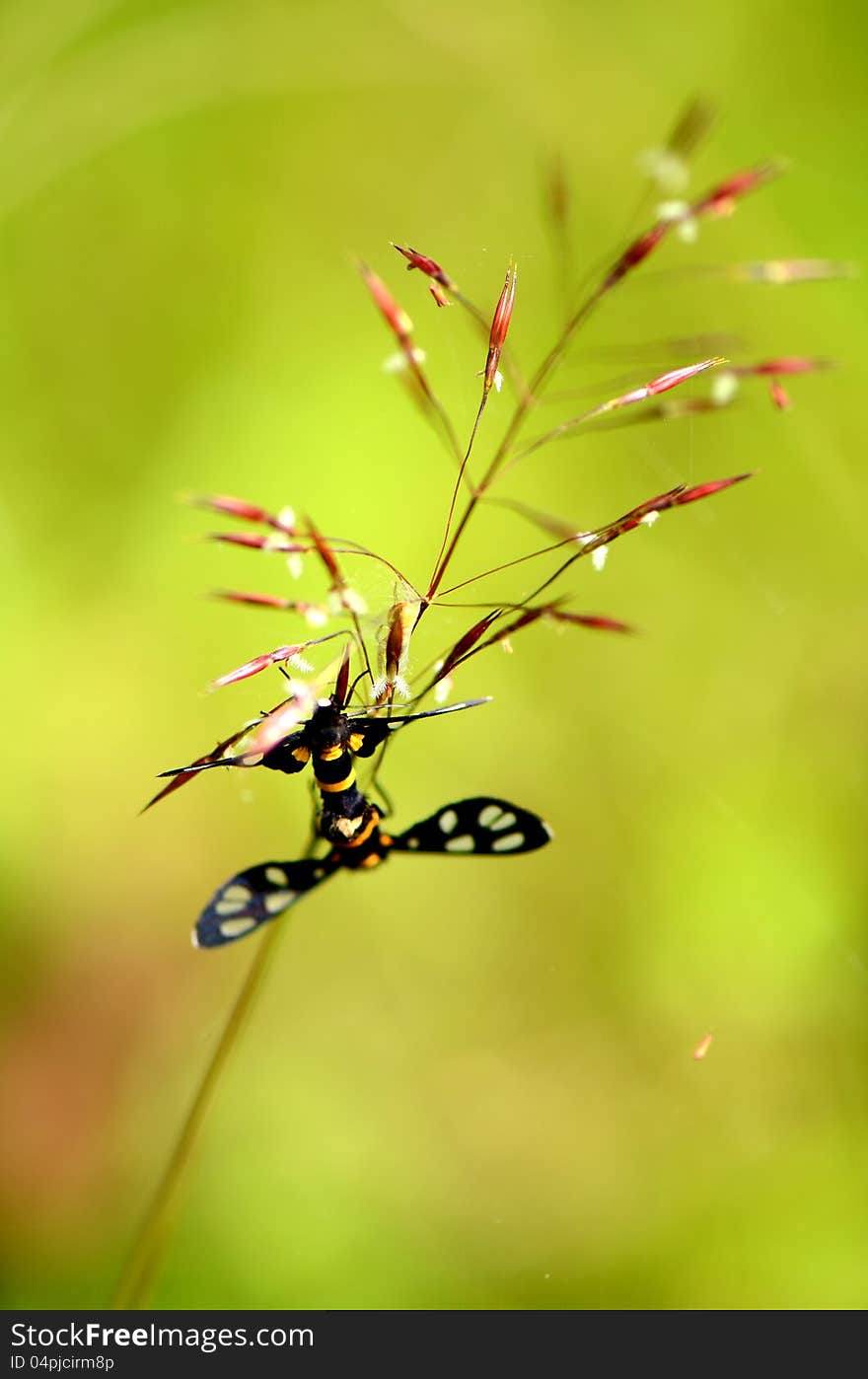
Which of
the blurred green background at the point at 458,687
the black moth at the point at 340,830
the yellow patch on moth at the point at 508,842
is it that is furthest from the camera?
the blurred green background at the point at 458,687

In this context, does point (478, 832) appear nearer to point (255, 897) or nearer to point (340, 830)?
point (340, 830)

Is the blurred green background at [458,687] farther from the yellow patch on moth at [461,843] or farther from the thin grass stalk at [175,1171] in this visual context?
the yellow patch on moth at [461,843]

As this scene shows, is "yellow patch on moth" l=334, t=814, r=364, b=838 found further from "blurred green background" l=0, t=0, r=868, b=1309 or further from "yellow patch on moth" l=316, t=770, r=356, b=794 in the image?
"blurred green background" l=0, t=0, r=868, b=1309

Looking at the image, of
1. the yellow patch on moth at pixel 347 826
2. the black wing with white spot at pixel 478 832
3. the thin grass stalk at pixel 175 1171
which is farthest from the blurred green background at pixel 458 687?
the yellow patch on moth at pixel 347 826

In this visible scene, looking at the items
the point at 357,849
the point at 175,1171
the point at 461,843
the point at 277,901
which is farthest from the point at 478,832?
the point at 175,1171

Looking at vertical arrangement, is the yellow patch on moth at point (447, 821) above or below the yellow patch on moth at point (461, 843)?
above

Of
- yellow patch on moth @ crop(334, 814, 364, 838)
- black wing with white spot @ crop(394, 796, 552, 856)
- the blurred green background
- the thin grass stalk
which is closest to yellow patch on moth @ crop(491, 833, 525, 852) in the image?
black wing with white spot @ crop(394, 796, 552, 856)

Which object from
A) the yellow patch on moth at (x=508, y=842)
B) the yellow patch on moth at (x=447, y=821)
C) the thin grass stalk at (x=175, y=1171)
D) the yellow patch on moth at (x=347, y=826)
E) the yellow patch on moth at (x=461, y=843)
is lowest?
the thin grass stalk at (x=175, y=1171)
